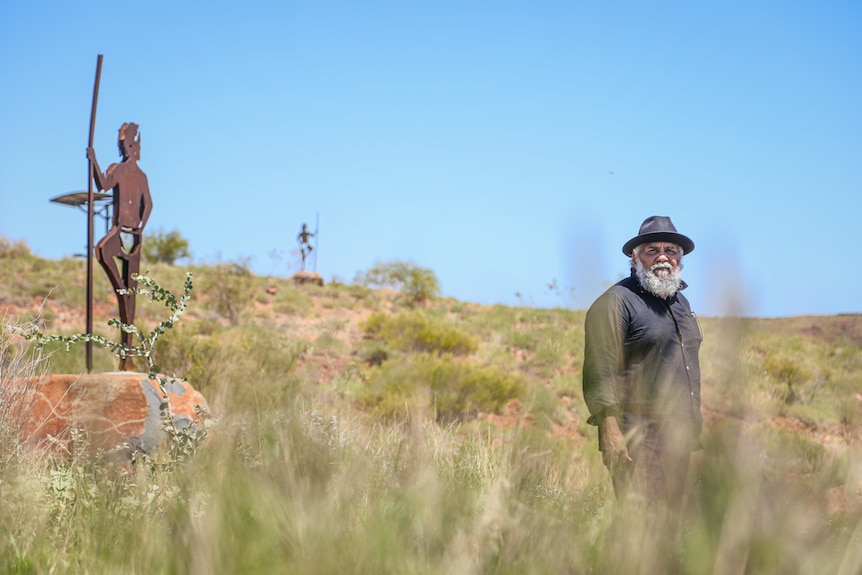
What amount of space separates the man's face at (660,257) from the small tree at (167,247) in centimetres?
3557

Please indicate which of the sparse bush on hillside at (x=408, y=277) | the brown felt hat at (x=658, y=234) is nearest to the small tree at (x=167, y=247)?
the sparse bush on hillside at (x=408, y=277)

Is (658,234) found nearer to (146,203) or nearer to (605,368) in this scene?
(605,368)

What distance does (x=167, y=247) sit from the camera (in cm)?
3862

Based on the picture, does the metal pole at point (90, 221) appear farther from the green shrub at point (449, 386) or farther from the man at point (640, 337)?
the man at point (640, 337)

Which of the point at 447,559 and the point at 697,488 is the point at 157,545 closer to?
the point at 447,559

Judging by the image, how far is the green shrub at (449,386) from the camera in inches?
491

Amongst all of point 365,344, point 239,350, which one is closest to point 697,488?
point 239,350

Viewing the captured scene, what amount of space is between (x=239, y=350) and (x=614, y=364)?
960cm

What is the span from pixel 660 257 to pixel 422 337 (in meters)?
12.8

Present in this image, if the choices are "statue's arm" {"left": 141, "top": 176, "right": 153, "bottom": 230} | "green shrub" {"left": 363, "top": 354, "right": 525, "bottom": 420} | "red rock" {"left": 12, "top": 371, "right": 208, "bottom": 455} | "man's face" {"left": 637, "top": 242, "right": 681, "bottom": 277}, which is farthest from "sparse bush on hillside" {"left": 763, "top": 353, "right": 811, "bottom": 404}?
"red rock" {"left": 12, "top": 371, "right": 208, "bottom": 455}

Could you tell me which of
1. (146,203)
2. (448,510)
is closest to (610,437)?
(448,510)

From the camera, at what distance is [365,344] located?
17844 millimetres

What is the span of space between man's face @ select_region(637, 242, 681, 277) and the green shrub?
720 centimetres

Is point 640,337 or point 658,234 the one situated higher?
point 658,234
